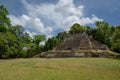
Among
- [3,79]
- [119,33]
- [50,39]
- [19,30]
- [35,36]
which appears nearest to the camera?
[3,79]

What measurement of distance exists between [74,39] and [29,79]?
154 feet

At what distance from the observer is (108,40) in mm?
60875

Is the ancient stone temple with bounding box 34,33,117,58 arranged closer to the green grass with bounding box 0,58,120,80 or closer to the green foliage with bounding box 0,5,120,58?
the green foliage with bounding box 0,5,120,58

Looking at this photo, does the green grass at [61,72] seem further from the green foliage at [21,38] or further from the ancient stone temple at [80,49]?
the ancient stone temple at [80,49]

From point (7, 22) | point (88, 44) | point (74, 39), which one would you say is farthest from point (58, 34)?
point (7, 22)

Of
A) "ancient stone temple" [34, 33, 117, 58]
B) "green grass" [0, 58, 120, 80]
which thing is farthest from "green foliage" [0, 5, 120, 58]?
"green grass" [0, 58, 120, 80]

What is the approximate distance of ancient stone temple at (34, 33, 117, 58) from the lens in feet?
152

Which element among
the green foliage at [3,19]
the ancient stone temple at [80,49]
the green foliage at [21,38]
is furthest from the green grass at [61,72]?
the ancient stone temple at [80,49]

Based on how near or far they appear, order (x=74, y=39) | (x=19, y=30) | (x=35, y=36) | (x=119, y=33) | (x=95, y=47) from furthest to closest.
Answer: (x=35, y=36) < (x=74, y=39) < (x=95, y=47) < (x=19, y=30) < (x=119, y=33)

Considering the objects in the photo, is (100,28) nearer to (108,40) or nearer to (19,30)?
(108,40)

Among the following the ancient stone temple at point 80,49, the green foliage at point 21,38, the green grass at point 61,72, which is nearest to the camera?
the green grass at point 61,72

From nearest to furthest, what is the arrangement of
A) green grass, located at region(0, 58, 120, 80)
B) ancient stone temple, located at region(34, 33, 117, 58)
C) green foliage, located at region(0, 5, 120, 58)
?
1. green grass, located at region(0, 58, 120, 80)
2. green foliage, located at region(0, 5, 120, 58)
3. ancient stone temple, located at region(34, 33, 117, 58)

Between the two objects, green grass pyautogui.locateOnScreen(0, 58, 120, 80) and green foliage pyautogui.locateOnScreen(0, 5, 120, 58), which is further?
green foliage pyautogui.locateOnScreen(0, 5, 120, 58)

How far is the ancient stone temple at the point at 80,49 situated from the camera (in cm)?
4619
